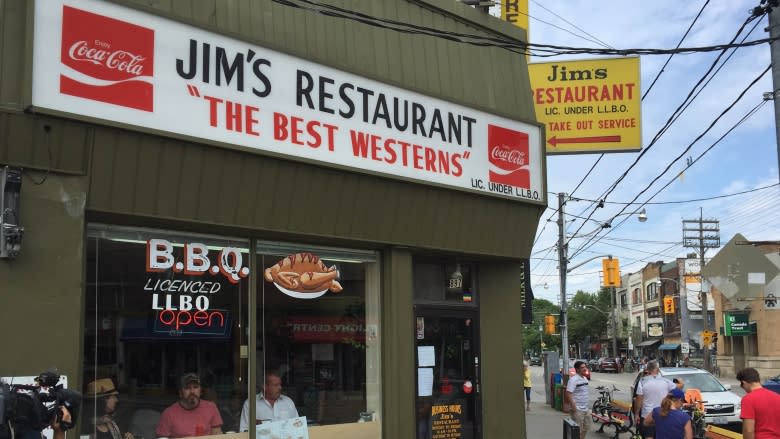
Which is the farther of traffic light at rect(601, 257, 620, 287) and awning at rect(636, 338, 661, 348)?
awning at rect(636, 338, 661, 348)

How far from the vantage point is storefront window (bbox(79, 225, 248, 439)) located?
7004mm

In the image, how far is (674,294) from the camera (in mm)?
70312

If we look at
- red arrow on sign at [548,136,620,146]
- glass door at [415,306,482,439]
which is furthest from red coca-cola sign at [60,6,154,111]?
red arrow on sign at [548,136,620,146]

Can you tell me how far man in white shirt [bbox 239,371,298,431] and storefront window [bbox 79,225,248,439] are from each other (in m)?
0.14

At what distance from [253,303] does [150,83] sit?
2520 mm

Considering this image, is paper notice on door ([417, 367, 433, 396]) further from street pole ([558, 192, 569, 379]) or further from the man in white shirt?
street pole ([558, 192, 569, 379])

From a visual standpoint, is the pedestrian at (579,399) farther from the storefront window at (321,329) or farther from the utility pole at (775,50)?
the utility pole at (775,50)

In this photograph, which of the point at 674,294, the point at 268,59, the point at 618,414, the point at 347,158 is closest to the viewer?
the point at 268,59

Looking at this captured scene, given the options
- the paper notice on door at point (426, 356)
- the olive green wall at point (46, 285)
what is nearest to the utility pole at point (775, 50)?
the paper notice on door at point (426, 356)

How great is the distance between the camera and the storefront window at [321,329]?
8250 millimetres

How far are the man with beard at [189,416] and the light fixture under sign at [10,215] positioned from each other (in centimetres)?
223

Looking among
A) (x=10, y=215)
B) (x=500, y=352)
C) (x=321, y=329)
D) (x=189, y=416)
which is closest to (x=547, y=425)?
(x=500, y=352)

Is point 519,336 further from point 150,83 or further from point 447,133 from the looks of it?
point 150,83

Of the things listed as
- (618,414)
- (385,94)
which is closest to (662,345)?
(618,414)
